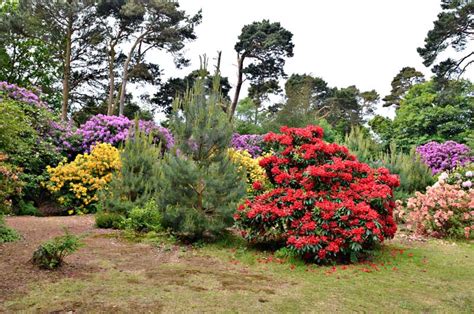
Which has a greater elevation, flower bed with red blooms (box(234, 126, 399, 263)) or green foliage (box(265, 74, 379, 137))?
green foliage (box(265, 74, 379, 137))

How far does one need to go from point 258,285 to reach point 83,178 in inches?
325

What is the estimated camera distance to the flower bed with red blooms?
19.5 ft

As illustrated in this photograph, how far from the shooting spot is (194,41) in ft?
81.1

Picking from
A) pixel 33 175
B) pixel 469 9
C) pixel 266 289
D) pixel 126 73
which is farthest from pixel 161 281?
pixel 469 9

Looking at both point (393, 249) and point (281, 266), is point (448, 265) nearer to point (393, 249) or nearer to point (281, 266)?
point (393, 249)

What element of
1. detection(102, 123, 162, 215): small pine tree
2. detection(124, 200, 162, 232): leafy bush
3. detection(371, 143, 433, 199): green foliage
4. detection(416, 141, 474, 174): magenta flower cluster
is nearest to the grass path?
detection(124, 200, 162, 232): leafy bush

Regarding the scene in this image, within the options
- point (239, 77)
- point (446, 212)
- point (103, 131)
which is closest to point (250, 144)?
point (239, 77)

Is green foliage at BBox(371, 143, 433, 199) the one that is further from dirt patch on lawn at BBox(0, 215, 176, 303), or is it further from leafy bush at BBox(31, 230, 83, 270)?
leafy bush at BBox(31, 230, 83, 270)

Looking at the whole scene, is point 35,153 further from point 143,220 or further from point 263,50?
point 263,50

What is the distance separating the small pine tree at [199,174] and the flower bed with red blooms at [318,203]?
50 cm

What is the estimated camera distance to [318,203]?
6.21 meters

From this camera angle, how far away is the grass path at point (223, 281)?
13.2ft

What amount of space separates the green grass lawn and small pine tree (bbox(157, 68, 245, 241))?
0.62m

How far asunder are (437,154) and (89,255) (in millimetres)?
17124
